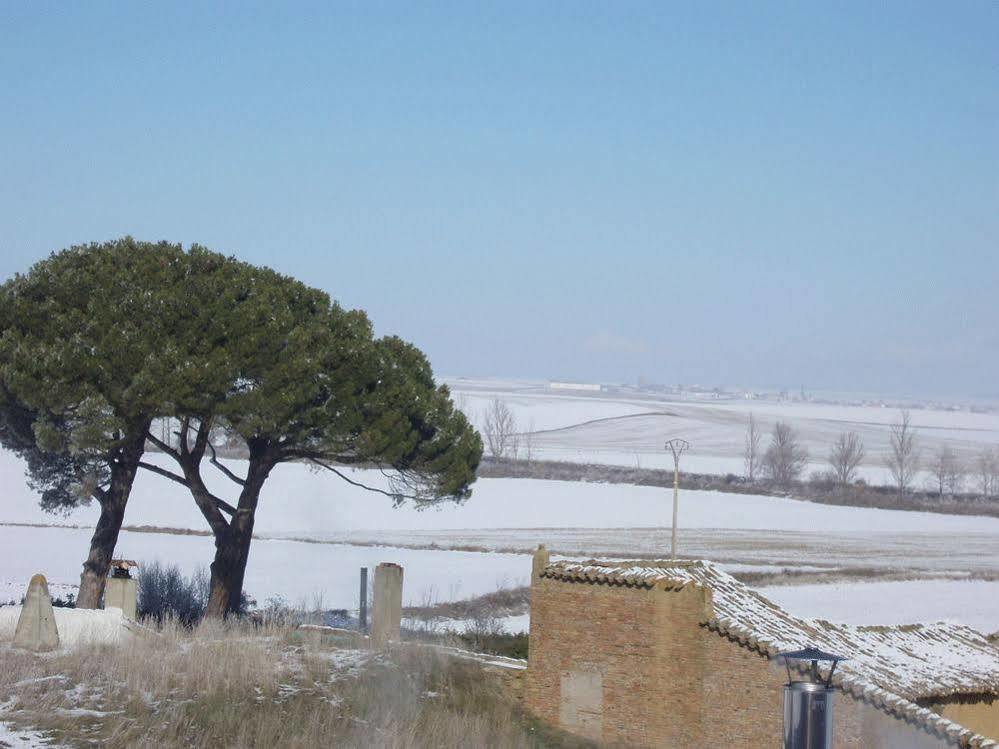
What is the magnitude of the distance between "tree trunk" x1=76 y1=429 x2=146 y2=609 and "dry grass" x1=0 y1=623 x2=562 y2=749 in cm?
442

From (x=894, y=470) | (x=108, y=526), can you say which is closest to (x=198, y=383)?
(x=108, y=526)

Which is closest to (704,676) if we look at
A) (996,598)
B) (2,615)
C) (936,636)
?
(936,636)

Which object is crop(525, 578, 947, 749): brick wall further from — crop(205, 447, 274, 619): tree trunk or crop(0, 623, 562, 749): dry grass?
crop(205, 447, 274, 619): tree trunk

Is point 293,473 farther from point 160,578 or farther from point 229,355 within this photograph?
point 229,355

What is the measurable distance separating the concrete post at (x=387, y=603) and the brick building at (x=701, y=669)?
2.87 meters

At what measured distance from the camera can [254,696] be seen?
1664cm

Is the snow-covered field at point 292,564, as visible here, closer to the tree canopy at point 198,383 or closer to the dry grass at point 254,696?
the tree canopy at point 198,383

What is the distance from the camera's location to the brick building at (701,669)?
1675cm

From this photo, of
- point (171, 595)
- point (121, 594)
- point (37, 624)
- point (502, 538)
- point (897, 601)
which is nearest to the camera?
point (37, 624)

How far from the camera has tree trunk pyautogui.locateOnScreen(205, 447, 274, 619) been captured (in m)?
24.3

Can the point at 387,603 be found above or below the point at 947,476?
below

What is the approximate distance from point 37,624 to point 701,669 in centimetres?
944

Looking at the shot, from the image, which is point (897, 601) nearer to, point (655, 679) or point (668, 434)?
point (655, 679)

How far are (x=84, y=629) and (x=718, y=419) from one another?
6029 inches
